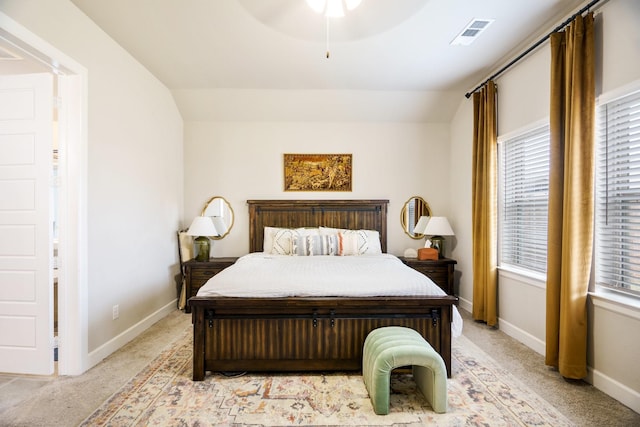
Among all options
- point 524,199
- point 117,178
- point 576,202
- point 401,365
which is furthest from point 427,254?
point 117,178

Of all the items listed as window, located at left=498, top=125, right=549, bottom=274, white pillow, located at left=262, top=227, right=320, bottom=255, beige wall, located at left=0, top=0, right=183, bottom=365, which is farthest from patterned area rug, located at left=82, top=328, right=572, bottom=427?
white pillow, located at left=262, top=227, right=320, bottom=255

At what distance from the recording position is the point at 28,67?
9.84 ft

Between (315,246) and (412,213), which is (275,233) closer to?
(315,246)

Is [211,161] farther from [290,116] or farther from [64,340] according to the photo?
[64,340]

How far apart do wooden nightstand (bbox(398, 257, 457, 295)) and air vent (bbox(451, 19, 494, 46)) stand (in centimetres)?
250

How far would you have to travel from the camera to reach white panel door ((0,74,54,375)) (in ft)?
7.69

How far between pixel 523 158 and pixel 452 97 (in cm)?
149

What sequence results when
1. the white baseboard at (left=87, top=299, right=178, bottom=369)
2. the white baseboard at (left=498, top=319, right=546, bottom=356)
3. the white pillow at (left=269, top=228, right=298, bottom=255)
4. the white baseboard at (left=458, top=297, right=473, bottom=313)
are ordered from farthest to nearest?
the white baseboard at (left=458, top=297, right=473, bottom=313) < the white pillow at (left=269, top=228, right=298, bottom=255) < the white baseboard at (left=498, top=319, right=546, bottom=356) < the white baseboard at (left=87, top=299, right=178, bottom=369)

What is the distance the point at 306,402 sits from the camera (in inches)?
80.8

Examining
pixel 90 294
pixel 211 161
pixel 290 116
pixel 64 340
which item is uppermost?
pixel 290 116

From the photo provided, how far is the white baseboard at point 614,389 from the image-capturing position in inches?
77.0

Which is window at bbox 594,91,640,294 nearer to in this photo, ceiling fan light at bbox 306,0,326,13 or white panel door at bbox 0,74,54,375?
ceiling fan light at bbox 306,0,326,13

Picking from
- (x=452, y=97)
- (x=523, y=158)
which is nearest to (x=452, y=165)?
(x=452, y=97)

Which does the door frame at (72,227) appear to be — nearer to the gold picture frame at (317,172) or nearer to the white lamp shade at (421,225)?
the gold picture frame at (317,172)
